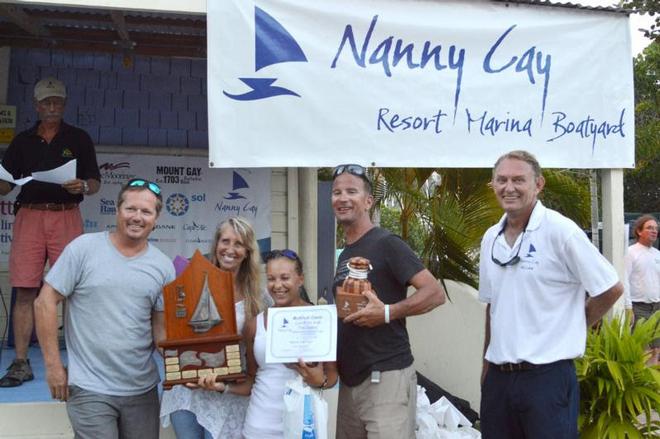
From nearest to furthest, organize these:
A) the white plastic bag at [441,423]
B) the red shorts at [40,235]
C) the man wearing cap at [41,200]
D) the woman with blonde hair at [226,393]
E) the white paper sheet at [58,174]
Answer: the woman with blonde hair at [226,393], the white paper sheet at [58,174], the man wearing cap at [41,200], the red shorts at [40,235], the white plastic bag at [441,423]

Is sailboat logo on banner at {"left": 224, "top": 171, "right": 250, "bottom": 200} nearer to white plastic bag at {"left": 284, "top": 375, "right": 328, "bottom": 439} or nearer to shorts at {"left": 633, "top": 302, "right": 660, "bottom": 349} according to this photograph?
white plastic bag at {"left": 284, "top": 375, "right": 328, "bottom": 439}

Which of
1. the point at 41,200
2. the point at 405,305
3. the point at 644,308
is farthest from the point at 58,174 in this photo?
the point at 644,308

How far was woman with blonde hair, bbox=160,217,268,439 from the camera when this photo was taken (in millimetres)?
3432

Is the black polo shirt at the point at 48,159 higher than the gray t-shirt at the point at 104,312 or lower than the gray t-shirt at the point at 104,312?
higher

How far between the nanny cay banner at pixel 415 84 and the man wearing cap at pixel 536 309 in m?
1.62

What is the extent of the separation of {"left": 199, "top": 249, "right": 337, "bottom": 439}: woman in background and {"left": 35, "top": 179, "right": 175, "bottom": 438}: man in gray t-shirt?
1.23ft

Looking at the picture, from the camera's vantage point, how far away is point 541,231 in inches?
133

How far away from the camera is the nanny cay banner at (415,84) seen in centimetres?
463

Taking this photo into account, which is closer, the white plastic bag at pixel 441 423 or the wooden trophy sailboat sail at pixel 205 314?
the wooden trophy sailboat sail at pixel 205 314

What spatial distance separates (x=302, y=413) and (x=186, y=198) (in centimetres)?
393

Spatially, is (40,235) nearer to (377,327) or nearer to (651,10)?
(377,327)

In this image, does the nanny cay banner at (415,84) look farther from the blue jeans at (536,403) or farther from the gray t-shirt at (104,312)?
the blue jeans at (536,403)

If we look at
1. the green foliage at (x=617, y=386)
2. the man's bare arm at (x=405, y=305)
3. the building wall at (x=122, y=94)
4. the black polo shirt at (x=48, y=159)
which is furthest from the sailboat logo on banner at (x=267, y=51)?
the green foliage at (x=617, y=386)

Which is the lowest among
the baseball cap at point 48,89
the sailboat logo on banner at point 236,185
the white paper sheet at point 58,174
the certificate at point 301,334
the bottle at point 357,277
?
the certificate at point 301,334
